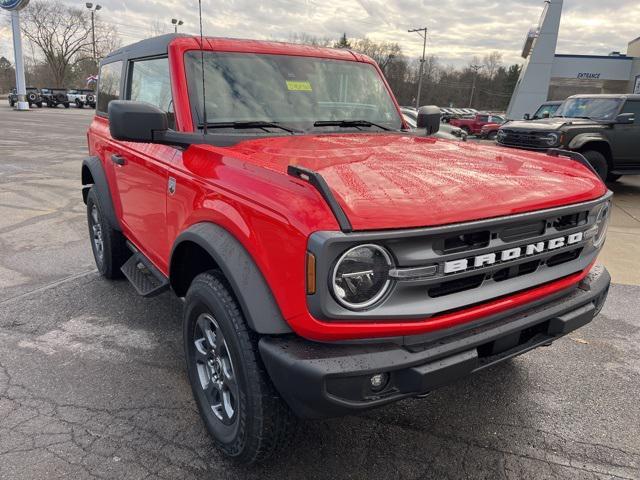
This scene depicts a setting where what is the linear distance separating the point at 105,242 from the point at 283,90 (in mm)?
2166

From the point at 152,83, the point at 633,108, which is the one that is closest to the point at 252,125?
the point at 152,83

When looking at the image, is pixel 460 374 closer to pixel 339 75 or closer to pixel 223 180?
pixel 223 180

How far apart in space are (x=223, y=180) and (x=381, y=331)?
0.99m

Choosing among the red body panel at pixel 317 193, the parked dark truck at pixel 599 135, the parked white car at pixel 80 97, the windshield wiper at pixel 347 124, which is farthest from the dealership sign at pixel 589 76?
the parked white car at pixel 80 97

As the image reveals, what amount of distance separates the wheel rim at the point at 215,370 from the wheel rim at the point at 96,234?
2330 millimetres

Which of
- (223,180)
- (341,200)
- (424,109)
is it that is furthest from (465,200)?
(424,109)

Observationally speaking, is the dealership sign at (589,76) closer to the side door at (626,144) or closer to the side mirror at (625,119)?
the side door at (626,144)

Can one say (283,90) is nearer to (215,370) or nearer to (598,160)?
(215,370)

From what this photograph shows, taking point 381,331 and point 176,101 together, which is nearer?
point 381,331

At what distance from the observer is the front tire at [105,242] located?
418 cm

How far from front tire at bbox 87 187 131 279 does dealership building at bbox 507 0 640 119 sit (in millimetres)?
30505

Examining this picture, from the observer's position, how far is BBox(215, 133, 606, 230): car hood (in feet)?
5.96

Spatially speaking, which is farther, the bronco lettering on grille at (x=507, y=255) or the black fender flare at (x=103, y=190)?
the black fender flare at (x=103, y=190)

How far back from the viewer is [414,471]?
234cm
